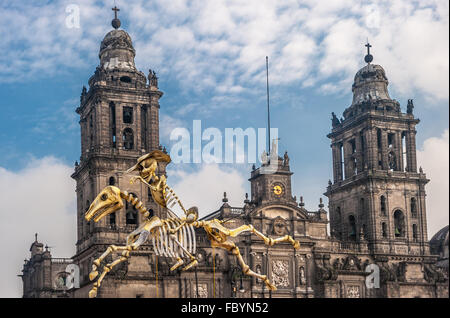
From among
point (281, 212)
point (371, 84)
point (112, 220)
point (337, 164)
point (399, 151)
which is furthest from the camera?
point (337, 164)

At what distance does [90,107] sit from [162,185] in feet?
108

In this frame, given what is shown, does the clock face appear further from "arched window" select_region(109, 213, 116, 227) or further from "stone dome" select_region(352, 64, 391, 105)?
"arched window" select_region(109, 213, 116, 227)

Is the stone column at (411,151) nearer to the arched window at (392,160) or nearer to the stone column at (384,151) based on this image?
the arched window at (392,160)

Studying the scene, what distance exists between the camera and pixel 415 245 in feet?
241

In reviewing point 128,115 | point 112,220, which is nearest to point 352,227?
point 112,220

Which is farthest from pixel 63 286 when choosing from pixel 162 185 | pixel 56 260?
pixel 162 185

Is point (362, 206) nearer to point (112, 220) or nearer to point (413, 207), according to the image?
point (413, 207)

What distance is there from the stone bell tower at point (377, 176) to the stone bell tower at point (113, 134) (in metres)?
17.9

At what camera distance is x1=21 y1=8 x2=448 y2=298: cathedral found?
6494 centimetres

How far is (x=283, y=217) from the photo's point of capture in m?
69.2

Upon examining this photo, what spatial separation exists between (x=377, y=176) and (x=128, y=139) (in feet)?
68.2

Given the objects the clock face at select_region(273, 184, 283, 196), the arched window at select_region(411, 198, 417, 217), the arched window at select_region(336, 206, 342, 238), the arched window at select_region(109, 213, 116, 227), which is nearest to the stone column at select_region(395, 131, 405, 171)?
the arched window at select_region(411, 198, 417, 217)

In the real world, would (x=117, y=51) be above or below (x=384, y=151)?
above

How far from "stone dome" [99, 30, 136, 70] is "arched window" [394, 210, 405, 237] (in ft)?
82.4
